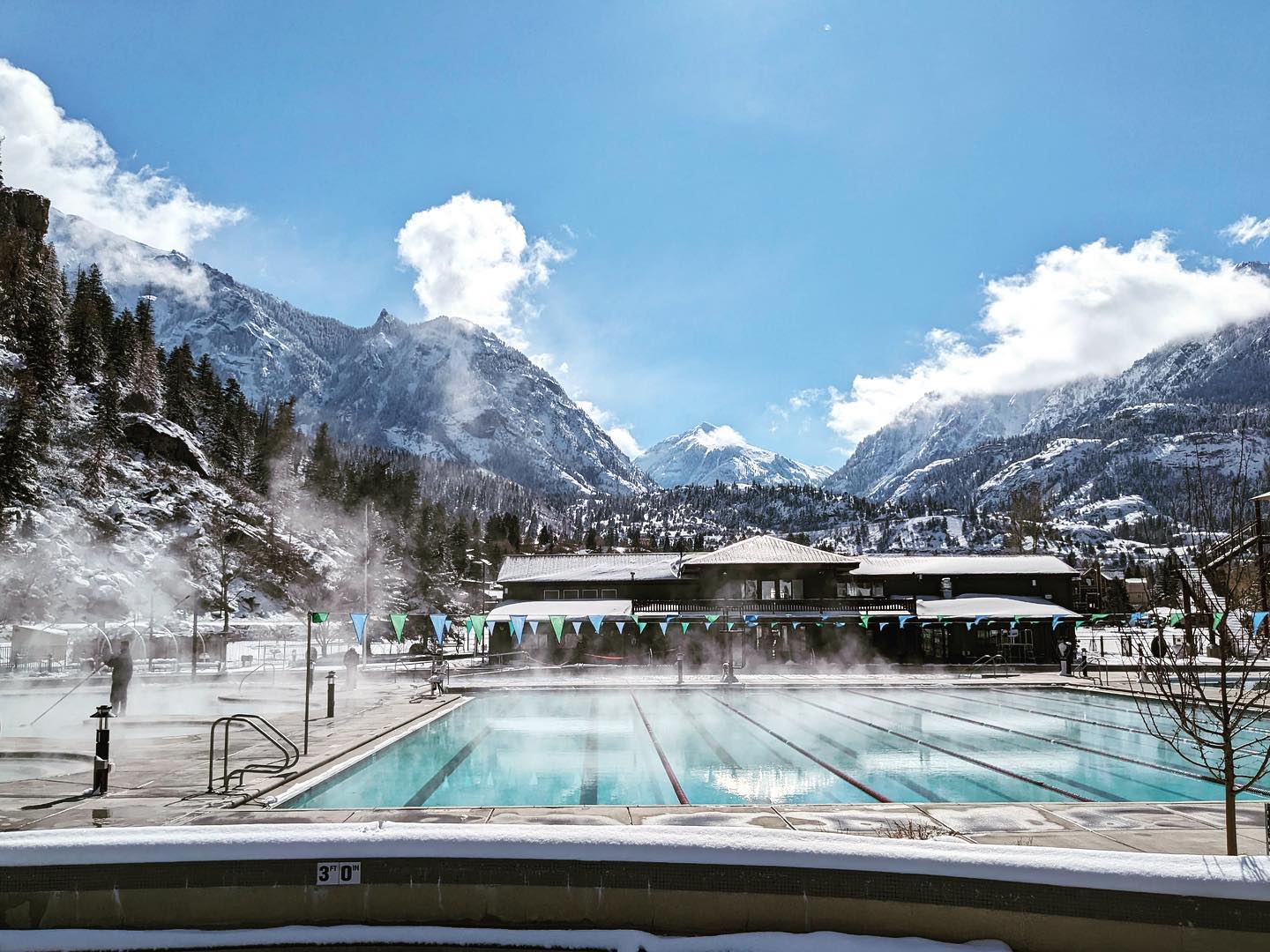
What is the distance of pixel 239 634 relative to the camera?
67500mm

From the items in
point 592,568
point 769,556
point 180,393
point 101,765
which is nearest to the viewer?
point 101,765

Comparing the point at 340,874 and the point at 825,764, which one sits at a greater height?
the point at 340,874

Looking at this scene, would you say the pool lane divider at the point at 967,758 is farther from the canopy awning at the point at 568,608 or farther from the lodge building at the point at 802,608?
the canopy awning at the point at 568,608

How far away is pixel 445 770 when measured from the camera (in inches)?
632

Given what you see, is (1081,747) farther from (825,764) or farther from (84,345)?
(84,345)

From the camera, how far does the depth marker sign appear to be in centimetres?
672

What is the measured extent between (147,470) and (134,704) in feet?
231

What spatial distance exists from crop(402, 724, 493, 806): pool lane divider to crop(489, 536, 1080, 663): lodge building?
19.5m

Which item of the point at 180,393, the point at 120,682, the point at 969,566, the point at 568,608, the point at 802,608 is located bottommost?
the point at 120,682

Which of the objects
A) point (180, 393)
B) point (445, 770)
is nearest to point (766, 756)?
point (445, 770)

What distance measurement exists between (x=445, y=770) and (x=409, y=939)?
32.5 feet

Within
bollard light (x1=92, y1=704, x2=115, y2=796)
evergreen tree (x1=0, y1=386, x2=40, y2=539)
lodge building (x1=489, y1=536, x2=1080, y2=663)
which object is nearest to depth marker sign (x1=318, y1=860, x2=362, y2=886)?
bollard light (x1=92, y1=704, x2=115, y2=796)

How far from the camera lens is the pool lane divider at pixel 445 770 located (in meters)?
13.3

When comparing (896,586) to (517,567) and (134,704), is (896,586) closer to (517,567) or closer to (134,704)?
(517,567)
